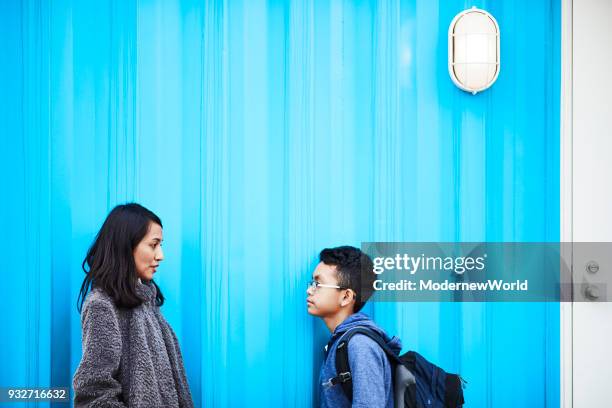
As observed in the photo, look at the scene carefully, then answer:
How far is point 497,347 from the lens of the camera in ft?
9.95

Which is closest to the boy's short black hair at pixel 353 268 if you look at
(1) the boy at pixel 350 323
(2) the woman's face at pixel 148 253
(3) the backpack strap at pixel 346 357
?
(1) the boy at pixel 350 323

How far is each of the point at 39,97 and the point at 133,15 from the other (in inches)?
23.8

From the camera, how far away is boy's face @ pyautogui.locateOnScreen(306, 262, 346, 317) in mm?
2838

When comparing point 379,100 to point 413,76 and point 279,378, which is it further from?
point 279,378

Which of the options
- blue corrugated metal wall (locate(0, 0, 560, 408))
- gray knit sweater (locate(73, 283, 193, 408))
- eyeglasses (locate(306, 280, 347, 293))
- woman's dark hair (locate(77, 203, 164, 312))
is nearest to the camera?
gray knit sweater (locate(73, 283, 193, 408))

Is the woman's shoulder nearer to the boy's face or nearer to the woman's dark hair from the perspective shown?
the woman's dark hair

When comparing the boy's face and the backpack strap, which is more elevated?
the boy's face

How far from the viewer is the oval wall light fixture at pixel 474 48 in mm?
2859

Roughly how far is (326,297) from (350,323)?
175 millimetres

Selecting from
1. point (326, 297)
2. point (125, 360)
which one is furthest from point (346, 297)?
point (125, 360)

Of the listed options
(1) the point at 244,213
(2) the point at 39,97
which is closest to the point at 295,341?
(1) the point at 244,213

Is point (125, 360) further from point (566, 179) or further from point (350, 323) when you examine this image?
point (566, 179)

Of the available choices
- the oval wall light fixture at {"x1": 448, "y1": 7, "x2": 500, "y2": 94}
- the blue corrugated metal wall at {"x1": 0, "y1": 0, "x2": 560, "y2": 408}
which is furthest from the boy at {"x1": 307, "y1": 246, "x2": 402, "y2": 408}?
the oval wall light fixture at {"x1": 448, "y1": 7, "x2": 500, "y2": 94}

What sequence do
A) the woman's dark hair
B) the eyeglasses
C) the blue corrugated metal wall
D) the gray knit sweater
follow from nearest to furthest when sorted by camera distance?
the gray knit sweater < the woman's dark hair < the eyeglasses < the blue corrugated metal wall
